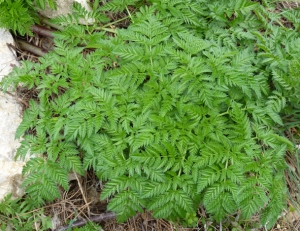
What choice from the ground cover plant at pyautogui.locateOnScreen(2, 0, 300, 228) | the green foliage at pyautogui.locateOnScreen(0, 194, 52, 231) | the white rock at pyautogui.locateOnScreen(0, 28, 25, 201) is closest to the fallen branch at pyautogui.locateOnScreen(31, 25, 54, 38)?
the white rock at pyautogui.locateOnScreen(0, 28, 25, 201)

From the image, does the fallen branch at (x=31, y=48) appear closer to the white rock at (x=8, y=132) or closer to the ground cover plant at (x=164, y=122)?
the white rock at (x=8, y=132)

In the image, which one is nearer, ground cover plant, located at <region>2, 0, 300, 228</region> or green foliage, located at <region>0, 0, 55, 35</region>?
ground cover plant, located at <region>2, 0, 300, 228</region>

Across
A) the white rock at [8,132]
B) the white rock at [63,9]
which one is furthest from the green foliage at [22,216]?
the white rock at [63,9]

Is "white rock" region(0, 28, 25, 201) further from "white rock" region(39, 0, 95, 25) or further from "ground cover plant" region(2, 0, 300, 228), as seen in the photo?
"white rock" region(39, 0, 95, 25)

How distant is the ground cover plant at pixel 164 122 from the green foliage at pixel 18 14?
0.31 metres

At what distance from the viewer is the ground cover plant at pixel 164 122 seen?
2.52 meters

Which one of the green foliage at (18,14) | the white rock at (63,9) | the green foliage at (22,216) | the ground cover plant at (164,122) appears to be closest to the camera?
the ground cover plant at (164,122)

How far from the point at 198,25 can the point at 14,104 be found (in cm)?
174

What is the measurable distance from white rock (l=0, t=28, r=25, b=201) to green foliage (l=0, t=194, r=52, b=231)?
85mm

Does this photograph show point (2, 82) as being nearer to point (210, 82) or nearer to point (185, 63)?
point (185, 63)

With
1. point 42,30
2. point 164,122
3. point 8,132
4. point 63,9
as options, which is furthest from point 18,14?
point 164,122

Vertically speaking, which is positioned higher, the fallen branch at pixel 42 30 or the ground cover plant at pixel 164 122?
the fallen branch at pixel 42 30

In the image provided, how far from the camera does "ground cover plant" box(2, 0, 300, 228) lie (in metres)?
2.52

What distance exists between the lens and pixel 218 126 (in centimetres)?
267
